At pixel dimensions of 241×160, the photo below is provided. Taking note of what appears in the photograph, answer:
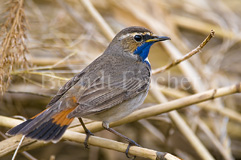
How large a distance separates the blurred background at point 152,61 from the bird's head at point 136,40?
1.79 ft

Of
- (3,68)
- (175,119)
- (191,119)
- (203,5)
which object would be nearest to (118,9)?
(203,5)

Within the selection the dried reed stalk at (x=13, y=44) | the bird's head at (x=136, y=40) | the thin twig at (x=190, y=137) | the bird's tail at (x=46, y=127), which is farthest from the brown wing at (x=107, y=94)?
the dried reed stalk at (x=13, y=44)

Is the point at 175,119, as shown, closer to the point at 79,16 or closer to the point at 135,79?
the point at 135,79

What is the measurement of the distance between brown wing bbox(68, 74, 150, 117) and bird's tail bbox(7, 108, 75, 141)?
11 cm

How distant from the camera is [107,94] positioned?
3393mm

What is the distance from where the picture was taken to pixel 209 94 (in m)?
3.24

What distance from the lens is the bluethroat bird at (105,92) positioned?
2.98 m

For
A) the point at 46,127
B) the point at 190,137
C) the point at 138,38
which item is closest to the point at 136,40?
the point at 138,38

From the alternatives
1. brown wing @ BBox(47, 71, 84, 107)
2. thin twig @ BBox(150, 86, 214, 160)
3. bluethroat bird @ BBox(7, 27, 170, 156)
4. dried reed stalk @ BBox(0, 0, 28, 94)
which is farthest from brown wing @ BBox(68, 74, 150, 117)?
dried reed stalk @ BBox(0, 0, 28, 94)

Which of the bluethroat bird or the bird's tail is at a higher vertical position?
the bluethroat bird

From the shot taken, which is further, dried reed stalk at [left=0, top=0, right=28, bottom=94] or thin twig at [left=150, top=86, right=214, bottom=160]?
thin twig at [left=150, top=86, right=214, bottom=160]

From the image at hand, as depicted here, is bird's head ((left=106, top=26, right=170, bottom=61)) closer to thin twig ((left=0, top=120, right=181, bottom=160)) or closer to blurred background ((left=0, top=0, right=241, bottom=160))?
blurred background ((left=0, top=0, right=241, bottom=160))

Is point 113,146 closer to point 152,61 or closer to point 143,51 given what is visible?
point 143,51

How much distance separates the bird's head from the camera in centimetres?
385
